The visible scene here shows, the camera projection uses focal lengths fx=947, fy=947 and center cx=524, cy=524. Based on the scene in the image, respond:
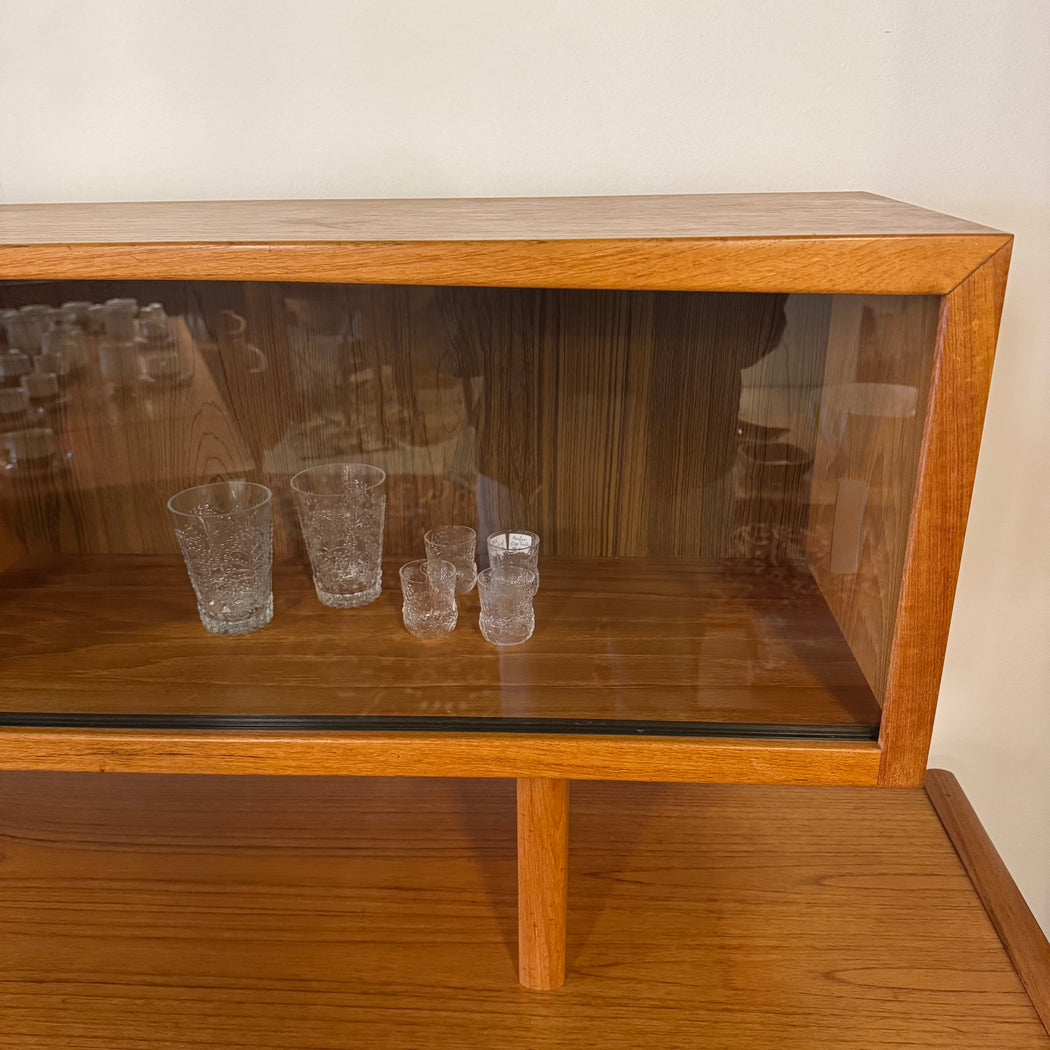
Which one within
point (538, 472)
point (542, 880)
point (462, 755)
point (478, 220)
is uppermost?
point (478, 220)

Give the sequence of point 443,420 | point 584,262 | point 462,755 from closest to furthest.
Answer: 1. point 584,262
2. point 462,755
3. point 443,420

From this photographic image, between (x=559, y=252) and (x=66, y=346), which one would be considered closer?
(x=559, y=252)

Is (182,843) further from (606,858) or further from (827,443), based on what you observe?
(827,443)

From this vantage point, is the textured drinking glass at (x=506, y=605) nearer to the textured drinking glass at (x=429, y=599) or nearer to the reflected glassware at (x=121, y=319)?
the textured drinking glass at (x=429, y=599)

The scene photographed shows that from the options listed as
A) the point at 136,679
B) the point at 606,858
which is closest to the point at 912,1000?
the point at 606,858

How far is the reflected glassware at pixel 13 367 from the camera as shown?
76 centimetres

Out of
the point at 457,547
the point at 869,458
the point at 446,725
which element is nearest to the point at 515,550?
the point at 457,547

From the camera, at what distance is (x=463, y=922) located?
82 centimetres

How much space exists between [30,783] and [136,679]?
419mm

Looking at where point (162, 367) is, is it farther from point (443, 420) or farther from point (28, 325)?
point (443, 420)

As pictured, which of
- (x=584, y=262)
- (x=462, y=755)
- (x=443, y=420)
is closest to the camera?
(x=584, y=262)

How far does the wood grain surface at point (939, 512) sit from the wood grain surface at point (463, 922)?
9.5 inches

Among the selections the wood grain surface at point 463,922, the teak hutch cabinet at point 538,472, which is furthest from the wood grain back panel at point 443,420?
the wood grain surface at point 463,922

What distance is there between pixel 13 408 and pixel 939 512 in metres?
0.71
